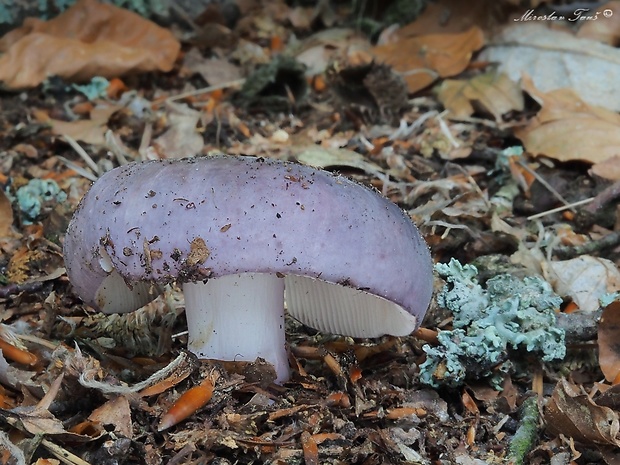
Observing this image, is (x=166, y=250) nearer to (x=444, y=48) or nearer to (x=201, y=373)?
A: (x=201, y=373)

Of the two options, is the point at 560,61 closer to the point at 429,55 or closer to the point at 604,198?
the point at 429,55

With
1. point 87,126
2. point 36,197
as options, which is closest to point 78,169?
point 36,197

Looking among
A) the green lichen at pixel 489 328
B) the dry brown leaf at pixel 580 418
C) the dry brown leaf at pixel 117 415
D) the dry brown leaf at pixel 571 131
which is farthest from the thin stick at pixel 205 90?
the dry brown leaf at pixel 580 418

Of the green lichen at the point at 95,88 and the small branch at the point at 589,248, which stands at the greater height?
the small branch at the point at 589,248

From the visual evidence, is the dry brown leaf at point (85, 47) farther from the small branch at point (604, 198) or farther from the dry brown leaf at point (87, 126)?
the small branch at point (604, 198)

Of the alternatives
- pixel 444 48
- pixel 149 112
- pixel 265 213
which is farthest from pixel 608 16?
pixel 265 213

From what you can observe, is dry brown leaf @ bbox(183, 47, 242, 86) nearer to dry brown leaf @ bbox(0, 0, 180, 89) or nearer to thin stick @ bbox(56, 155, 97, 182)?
dry brown leaf @ bbox(0, 0, 180, 89)

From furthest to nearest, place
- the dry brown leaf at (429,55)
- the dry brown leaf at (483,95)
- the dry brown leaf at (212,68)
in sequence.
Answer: the dry brown leaf at (212,68) → the dry brown leaf at (429,55) → the dry brown leaf at (483,95)
